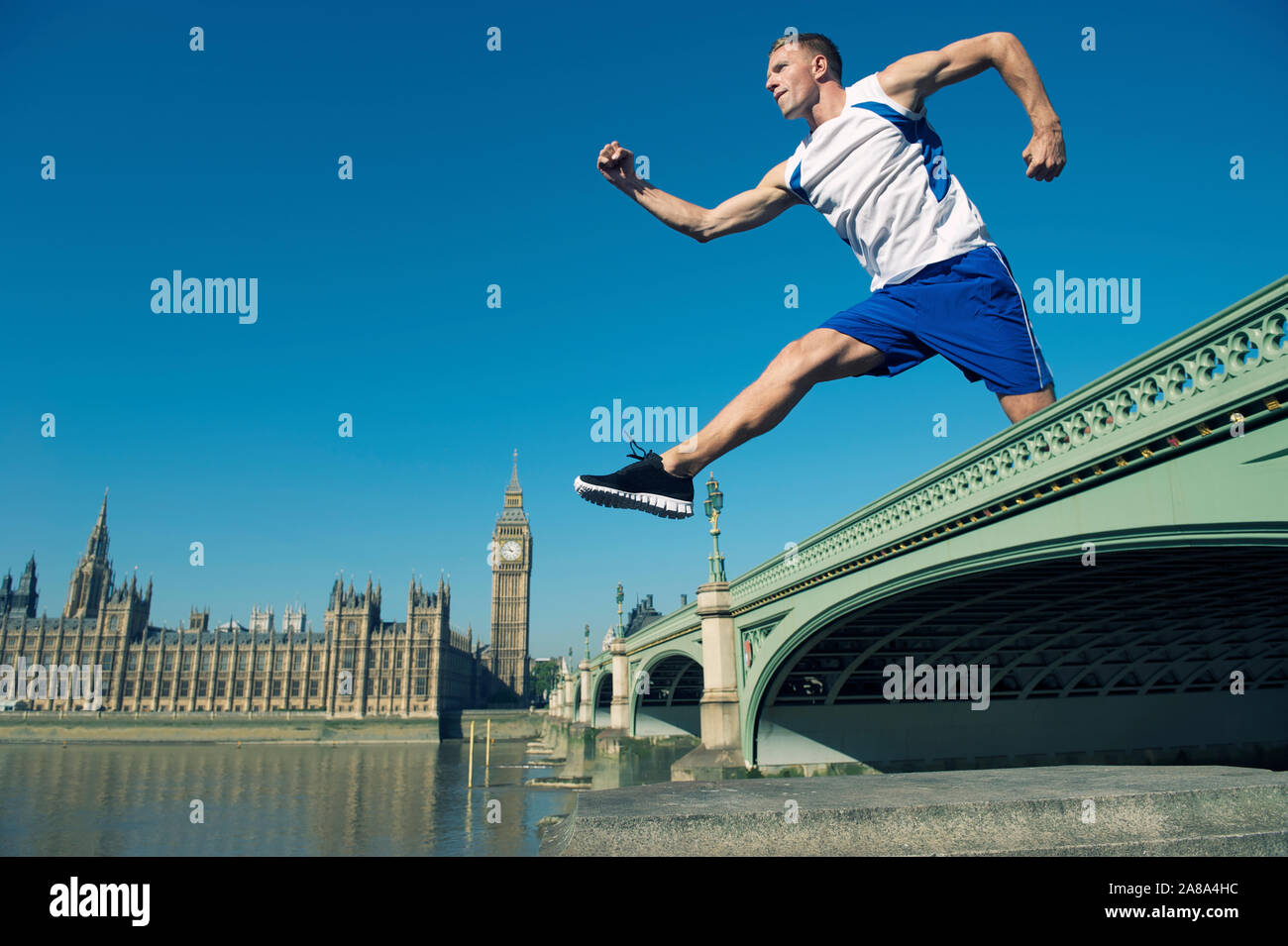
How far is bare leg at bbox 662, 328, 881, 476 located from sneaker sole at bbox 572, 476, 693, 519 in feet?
0.43

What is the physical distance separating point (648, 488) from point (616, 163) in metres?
1.66

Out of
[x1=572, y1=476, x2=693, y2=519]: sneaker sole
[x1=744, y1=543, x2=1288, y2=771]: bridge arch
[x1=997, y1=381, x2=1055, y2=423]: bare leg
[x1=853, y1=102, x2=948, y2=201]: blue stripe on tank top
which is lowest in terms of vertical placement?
[x1=744, y1=543, x2=1288, y2=771]: bridge arch

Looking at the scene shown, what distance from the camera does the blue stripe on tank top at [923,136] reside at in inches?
149

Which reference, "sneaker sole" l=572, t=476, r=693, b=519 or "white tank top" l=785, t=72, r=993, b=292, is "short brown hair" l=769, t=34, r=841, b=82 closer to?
"white tank top" l=785, t=72, r=993, b=292

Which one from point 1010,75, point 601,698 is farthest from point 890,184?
point 601,698

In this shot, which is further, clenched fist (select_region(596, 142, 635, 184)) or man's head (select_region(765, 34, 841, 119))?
clenched fist (select_region(596, 142, 635, 184))

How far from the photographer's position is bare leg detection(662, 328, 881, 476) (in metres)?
3.50

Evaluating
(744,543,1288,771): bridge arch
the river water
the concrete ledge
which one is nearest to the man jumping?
the concrete ledge

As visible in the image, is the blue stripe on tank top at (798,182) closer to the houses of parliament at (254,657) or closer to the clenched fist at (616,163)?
the clenched fist at (616,163)

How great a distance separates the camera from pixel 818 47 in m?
3.98

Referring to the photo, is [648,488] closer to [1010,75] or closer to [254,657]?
[1010,75]
